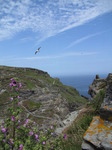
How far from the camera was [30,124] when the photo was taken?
6.24m

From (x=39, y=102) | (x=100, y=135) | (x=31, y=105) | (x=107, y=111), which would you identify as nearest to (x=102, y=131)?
(x=100, y=135)

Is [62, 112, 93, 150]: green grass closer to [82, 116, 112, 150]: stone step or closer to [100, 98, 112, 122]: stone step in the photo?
[82, 116, 112, 150]: stone step

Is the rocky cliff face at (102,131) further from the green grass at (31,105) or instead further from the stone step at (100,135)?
the green grass at (31,105)

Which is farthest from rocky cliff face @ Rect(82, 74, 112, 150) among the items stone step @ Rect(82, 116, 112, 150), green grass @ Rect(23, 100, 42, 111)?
green grass @ Rect(23, 100, 42, 111)

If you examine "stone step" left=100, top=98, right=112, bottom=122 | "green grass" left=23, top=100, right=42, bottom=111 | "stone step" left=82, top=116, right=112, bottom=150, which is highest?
"stone step" left=100, top=98, right=112, bottom=122

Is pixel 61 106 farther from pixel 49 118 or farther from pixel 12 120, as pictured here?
pixel 12 120

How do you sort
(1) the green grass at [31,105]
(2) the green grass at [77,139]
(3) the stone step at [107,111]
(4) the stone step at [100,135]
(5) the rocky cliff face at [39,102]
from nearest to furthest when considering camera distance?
(4) the stone step at [100,135], (3) the stone step at [107,111], (2) the green grass at [77,139], (5) the rocky cliff face at [39,102], (1) the green grass at [31,105]

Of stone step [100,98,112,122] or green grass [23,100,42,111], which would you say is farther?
green grass [23,100,42,111]

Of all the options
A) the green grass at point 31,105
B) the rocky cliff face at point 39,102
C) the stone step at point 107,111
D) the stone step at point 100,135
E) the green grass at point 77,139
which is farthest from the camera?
the green grass at point 31,105

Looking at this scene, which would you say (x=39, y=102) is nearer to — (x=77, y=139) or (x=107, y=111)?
(x=77, y=139)

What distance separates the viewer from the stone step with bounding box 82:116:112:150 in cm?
466

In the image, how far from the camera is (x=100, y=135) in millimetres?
5051

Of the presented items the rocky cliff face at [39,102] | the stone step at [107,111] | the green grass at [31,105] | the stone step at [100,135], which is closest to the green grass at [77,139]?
the stone step at [100,135]

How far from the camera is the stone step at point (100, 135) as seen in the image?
4.66 meters
